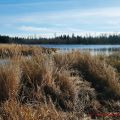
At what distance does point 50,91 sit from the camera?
800 cm

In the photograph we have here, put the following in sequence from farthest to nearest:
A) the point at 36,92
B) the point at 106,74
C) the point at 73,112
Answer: the point at 106,74, the point at 36,92, the point at 73,112

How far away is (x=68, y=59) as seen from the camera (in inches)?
452

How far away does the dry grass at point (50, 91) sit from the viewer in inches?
241

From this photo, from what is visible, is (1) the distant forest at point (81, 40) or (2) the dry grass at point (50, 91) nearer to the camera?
(2) the dry grass at point (50, 91)

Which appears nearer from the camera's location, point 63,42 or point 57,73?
point 57,73

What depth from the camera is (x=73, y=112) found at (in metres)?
6.94

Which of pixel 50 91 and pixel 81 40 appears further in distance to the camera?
pixel 81 40

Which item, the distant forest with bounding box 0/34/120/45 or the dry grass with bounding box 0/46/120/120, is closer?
the dry grass with bounding box 0/46/120/120

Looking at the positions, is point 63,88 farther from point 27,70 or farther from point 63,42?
point 63,42

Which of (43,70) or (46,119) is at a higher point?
(43,70)

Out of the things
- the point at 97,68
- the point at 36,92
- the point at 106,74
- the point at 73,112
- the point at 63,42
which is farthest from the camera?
the point at 63,42

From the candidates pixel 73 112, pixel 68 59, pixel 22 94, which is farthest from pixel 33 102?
pixel 68 59

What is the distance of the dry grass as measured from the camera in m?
6.12

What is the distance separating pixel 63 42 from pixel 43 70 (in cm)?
7767
